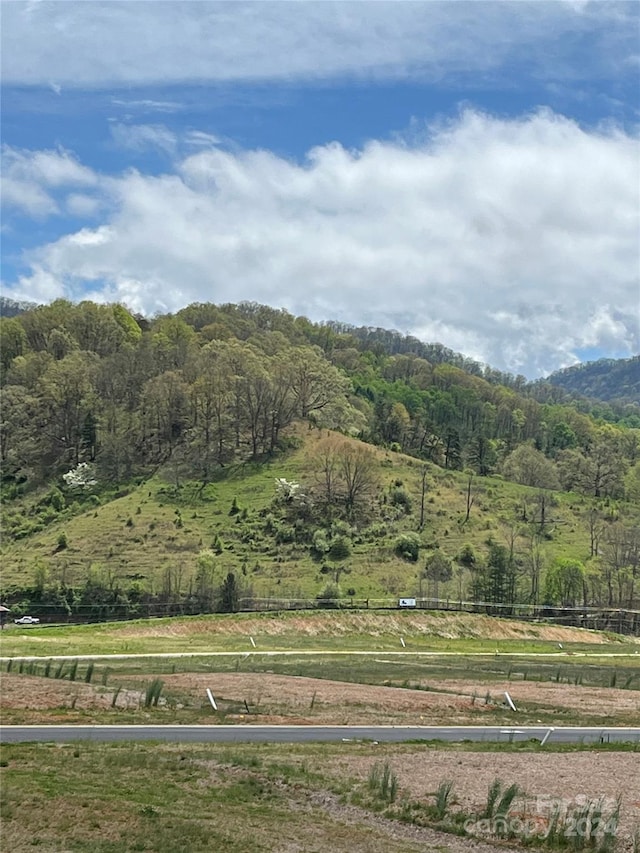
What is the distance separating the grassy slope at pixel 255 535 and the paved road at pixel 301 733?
56.0 meters

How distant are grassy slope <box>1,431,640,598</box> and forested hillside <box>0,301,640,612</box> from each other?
0.34 metres

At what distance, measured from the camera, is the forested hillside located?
302ft

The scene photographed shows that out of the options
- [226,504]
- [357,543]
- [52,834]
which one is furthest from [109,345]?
[52,834]

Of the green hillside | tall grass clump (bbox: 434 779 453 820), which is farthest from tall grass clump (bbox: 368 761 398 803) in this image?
the green hillside

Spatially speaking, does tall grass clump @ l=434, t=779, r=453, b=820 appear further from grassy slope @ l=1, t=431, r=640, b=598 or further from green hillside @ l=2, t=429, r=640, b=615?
grassy slope @ l=1, t=431, r=640, b=598

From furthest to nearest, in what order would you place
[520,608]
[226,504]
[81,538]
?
[226,504] < [81,538] < [520,608]

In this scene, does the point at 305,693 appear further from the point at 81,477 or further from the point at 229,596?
the point at 81,477

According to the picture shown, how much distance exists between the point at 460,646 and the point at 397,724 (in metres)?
39.9

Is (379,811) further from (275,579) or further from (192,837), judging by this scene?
(275,579)

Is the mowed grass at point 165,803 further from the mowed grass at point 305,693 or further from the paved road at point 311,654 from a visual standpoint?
the paved road at point 311,654

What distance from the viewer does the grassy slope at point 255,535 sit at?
90.7 metres

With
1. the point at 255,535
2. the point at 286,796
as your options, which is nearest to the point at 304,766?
the point at 286,796

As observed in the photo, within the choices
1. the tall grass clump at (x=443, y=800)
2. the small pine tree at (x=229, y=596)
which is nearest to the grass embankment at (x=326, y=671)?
the small pine tree at (x=229, y=596)

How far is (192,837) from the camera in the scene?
16.6m
